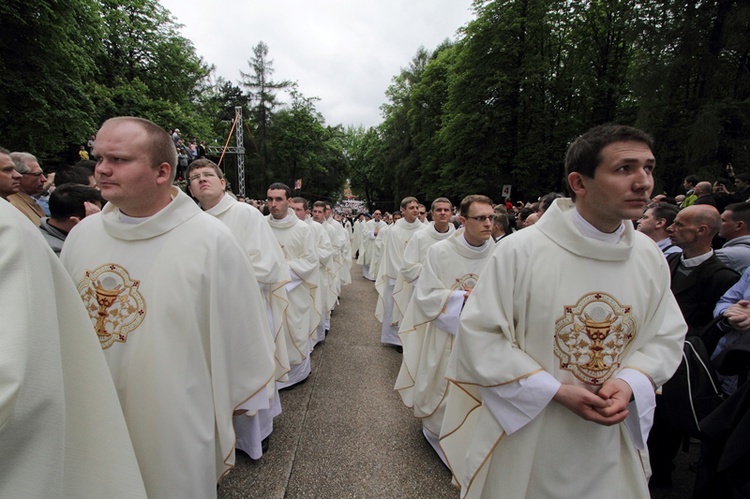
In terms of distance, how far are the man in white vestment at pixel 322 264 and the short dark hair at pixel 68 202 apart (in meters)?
3.61

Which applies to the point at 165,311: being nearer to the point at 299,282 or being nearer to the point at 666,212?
the point at 299,282

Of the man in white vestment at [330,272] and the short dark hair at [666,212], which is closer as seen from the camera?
the short dark hair at [666,212]

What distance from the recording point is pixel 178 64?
24.1 m

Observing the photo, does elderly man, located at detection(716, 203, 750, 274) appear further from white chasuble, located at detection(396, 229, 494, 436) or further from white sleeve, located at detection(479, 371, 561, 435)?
white sleeve, located at detection(479, 371, 561, 435)

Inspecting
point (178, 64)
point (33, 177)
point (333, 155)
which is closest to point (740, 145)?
point (33, 177)

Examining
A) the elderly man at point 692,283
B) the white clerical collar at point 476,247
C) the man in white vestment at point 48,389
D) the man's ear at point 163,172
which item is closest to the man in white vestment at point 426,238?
the white clerical collar at point 476,247

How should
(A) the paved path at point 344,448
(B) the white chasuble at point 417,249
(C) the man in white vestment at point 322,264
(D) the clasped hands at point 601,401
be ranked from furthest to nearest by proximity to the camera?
(C) the man in white vestment at point 322,264
(B) the white chasuble at point 417,249
(A) the paved path at point 344,448
(D) the clasped hands at point 601,401

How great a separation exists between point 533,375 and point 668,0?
1781cm

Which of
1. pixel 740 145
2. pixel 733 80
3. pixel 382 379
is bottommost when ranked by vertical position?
pixel 382 379

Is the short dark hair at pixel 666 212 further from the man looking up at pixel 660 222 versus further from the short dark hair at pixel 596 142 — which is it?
the short dark hair at pixel 596 142

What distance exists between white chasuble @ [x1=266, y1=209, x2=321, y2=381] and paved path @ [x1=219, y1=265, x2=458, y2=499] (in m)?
0.55

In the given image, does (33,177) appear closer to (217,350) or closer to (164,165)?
(164,165)

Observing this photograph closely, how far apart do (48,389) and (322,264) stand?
20.6ft

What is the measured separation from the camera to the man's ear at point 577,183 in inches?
74.1
